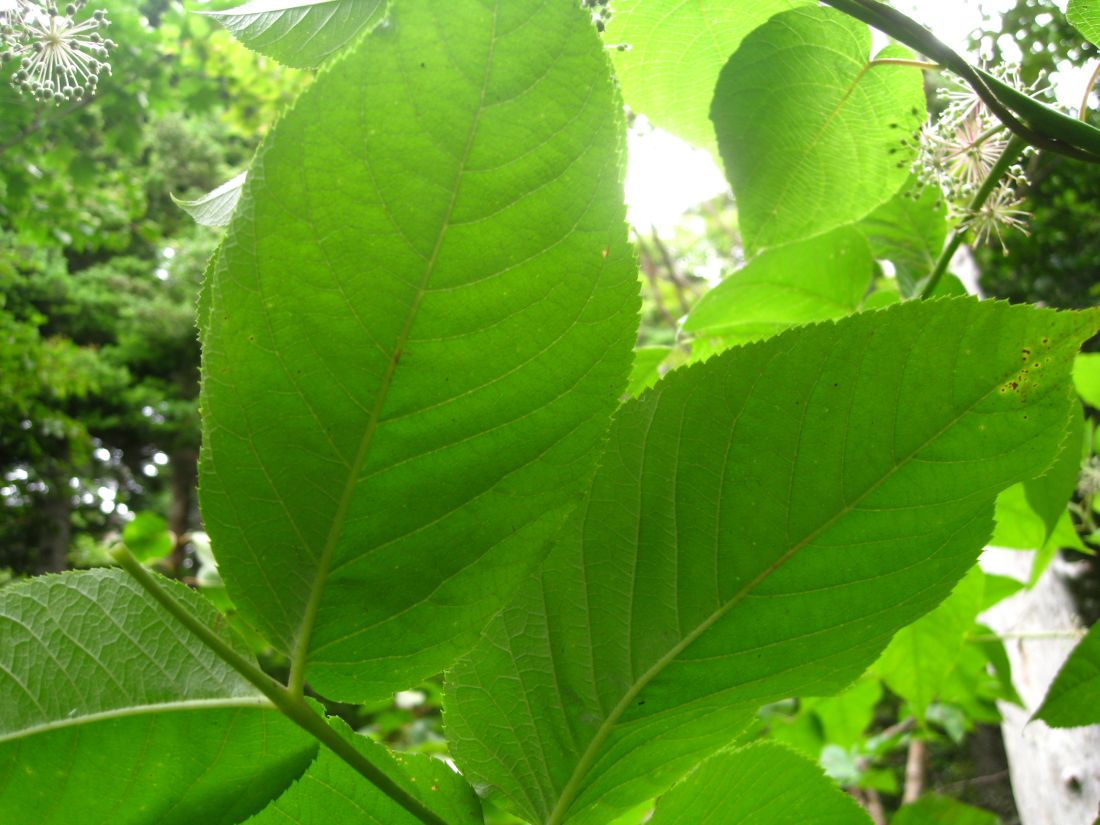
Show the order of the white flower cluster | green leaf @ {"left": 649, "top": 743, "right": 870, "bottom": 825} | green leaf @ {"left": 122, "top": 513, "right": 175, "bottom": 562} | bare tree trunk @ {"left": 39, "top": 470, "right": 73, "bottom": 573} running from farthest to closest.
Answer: bare tree trunk @ {"left": 39, "top": 470, "right": 73, "bottom": 573}
green leaf @ {"left": 122, "top": 513, "right": 175, "bottom": 562}
the white flower cluster
green leaf @ {"left": 649, "top": 743, "right": 870, "bottom": 825}

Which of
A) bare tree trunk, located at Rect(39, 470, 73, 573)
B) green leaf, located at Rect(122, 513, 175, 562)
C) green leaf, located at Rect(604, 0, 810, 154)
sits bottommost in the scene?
green leaf, located at Rect(604, 0, 810, 154)

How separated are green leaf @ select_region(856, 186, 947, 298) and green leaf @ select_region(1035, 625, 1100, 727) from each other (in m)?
0.31

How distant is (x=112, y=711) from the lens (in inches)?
11.7

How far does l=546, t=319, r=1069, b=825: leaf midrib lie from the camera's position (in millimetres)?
314

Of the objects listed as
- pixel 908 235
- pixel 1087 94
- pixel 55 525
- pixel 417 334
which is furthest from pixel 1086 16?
pixel 55 525

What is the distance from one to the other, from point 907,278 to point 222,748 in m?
0.69

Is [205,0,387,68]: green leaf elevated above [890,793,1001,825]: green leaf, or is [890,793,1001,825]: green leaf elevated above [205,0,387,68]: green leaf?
[205,0,387,68]: green leaf

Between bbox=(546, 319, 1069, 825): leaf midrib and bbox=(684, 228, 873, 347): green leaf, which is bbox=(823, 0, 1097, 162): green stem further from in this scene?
bbox=(684, 228, 873, 347): green leaf

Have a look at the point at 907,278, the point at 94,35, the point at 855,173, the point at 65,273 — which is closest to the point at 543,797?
the point at 855,173

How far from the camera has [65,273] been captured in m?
7.79

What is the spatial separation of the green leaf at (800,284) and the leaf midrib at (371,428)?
0.55 m

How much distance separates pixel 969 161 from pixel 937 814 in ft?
1.58

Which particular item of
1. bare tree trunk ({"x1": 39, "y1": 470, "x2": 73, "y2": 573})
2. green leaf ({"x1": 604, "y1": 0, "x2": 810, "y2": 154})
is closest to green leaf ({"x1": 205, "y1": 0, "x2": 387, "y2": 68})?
green leaf ({"x1": 604, "y1": 0, "x2": 810, "y2": 154})

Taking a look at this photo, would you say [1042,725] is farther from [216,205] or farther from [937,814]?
[216,205]
